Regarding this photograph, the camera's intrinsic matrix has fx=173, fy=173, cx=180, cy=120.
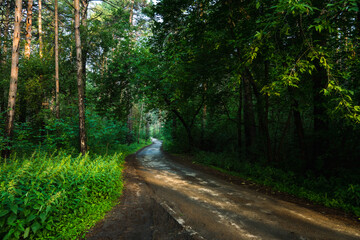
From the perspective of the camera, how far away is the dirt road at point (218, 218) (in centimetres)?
356

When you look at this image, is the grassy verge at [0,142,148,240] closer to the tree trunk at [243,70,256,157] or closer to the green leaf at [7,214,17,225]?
the green leaf at [7,214,17,225]

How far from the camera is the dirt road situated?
3.56m

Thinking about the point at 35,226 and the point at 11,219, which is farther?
the point at 35,226

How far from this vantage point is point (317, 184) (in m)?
6.44

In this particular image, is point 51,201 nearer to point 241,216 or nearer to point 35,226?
point 35,226

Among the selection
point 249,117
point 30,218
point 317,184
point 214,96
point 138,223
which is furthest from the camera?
point 214,96

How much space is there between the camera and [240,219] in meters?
4.18

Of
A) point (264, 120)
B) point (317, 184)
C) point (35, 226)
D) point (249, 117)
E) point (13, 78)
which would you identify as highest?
point (13, 78)

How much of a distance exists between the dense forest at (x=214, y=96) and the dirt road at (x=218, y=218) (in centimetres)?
100

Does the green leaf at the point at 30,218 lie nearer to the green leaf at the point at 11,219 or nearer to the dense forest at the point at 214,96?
the dense forest at the point at 214,96

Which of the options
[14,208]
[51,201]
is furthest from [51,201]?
[14,208]

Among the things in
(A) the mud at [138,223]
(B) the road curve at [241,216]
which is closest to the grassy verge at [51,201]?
(A) the mud at [138,223]

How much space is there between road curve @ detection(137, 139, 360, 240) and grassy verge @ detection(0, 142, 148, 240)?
185 cm

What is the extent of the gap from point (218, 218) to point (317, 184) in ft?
15.5
